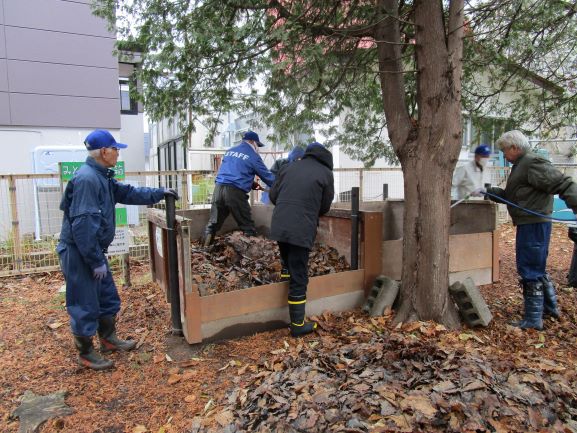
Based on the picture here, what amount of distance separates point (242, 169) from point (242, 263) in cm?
130

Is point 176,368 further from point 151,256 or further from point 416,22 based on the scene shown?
point 416,22

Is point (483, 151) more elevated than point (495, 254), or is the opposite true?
point (483, 151)

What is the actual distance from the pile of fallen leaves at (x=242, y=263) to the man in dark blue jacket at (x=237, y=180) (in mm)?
282

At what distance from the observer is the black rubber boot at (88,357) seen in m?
3.71

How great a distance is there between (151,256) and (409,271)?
355 cm

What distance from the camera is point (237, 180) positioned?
6016 mm

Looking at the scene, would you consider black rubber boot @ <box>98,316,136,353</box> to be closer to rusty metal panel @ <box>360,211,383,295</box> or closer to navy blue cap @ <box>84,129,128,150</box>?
navy blue cap @ <box>84,129,128,150</box>

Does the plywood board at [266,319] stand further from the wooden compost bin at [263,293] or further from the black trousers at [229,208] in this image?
the black trousers at [229,208]

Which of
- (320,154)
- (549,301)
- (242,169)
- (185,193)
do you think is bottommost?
(549,301)

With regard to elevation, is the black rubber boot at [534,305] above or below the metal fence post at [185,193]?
below

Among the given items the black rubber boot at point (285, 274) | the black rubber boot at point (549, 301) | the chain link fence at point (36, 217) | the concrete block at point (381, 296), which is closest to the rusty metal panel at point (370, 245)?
the concrete block at point (381, 296)

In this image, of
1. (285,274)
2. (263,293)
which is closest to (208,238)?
(285,274)

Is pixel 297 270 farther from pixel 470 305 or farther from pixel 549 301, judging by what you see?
pixel 549 301

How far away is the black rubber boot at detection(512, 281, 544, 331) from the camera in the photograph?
176 inches
